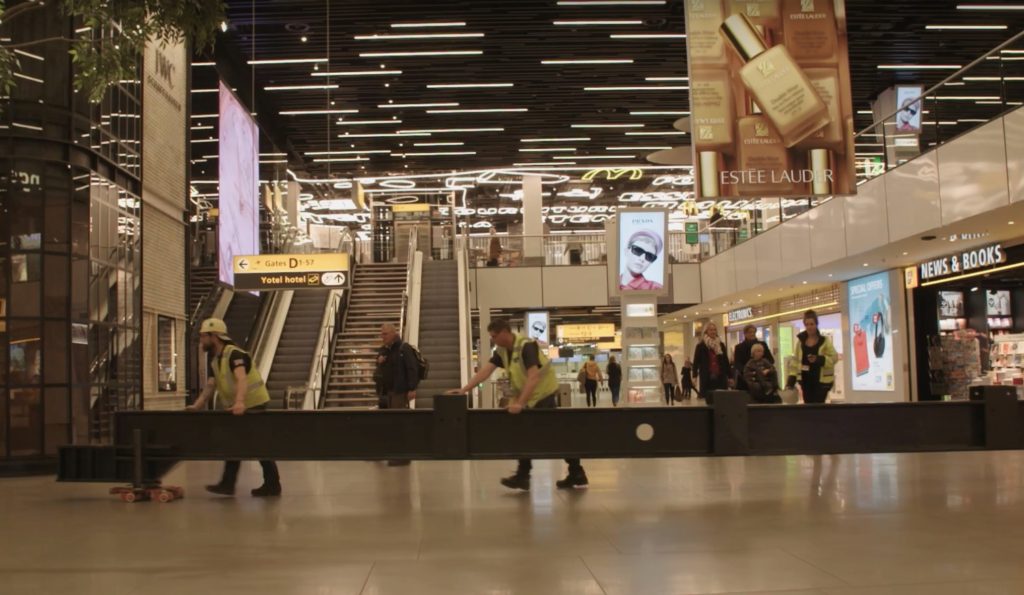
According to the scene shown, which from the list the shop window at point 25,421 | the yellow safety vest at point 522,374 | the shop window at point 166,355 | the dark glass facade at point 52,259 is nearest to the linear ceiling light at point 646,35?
the shop window at point 166,355

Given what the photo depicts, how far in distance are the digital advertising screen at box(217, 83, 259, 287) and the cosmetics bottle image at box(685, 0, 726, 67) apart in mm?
8212

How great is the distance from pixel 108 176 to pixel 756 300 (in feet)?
65.2

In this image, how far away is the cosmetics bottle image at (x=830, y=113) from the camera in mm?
10883

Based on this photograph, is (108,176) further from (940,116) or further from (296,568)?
(940,116)

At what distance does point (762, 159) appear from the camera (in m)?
10.9

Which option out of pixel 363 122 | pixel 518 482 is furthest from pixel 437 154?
pixel 518 482

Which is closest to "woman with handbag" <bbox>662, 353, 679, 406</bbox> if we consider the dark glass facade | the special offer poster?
the special offer poster

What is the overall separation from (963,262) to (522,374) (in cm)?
1163

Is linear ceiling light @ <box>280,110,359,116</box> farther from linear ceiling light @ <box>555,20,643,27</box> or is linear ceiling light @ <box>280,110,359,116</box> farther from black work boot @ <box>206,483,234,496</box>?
black work boot @ <box>206,483,234,496</box>

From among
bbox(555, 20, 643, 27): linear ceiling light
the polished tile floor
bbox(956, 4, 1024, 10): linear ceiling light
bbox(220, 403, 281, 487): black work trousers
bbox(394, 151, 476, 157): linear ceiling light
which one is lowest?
the polished tile floor

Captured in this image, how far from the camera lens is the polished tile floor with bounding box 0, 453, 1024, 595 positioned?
185 inches

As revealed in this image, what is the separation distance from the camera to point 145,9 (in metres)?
6.39

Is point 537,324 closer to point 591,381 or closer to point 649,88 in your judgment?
point 591,381

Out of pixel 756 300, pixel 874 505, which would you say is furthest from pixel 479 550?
pixel 756 300
